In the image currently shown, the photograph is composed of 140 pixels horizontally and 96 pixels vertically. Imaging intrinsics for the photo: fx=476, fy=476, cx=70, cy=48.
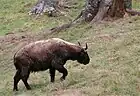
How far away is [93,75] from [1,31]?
36.9ft

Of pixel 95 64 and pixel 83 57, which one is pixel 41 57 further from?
pixel 95 64

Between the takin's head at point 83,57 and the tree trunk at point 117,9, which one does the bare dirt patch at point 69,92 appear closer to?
the takin's head at point 83,57

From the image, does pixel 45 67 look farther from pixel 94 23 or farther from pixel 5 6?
pixel 5 6

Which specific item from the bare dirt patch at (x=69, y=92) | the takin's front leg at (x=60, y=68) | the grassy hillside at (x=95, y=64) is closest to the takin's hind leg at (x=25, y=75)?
the grassy hillside at (x=95, y=64)

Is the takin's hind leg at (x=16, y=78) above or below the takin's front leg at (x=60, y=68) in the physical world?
below

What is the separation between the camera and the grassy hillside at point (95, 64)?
983 centimetres

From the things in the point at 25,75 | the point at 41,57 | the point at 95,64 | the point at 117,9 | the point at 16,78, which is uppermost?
the point at 41,57

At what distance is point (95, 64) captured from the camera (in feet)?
39.6

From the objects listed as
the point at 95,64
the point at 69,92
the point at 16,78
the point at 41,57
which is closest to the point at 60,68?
the point at 41,57

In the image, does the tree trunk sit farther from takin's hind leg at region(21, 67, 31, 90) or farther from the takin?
takin's hind leg at region(21, 67, 31, 90)

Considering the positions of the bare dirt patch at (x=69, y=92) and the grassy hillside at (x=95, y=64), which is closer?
the bare dirt patch at (x=69, y=92)

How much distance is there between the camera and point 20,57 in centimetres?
Answer: 1080

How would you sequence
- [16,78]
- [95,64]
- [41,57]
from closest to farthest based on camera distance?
[41,57] → [16,78] → [95,64]

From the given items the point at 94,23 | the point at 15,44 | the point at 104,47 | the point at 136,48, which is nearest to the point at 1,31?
the point at 15,44
